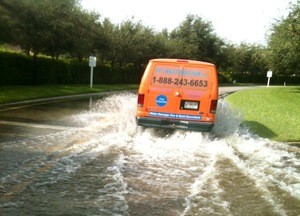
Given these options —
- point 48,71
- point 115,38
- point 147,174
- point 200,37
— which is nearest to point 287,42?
point 115,38

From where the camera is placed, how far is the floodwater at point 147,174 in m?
5.32

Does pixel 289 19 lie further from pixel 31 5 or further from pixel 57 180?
pixel 57 180

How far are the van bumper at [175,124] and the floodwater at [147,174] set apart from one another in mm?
385

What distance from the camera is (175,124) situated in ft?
32.8

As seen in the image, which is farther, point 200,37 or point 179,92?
point 200,37

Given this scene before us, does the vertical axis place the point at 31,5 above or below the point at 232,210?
above

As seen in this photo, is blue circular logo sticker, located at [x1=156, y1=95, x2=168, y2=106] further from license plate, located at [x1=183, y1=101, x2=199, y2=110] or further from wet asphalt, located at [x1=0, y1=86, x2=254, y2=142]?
wet asphalt, located at [x1=0, y1=86, x2=254, y2=142]

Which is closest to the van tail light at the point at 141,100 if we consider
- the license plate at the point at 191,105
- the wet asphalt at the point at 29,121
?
the license plate at the point at 191,105

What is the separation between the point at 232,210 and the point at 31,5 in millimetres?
24638

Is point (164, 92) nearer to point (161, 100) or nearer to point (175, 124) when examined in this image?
point (161, 100)

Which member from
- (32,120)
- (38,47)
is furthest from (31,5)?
(32,120)

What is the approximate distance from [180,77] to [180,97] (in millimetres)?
521

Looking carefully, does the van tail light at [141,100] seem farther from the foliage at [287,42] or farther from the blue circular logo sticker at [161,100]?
the foliage at [287,42]

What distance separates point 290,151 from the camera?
378 inches
